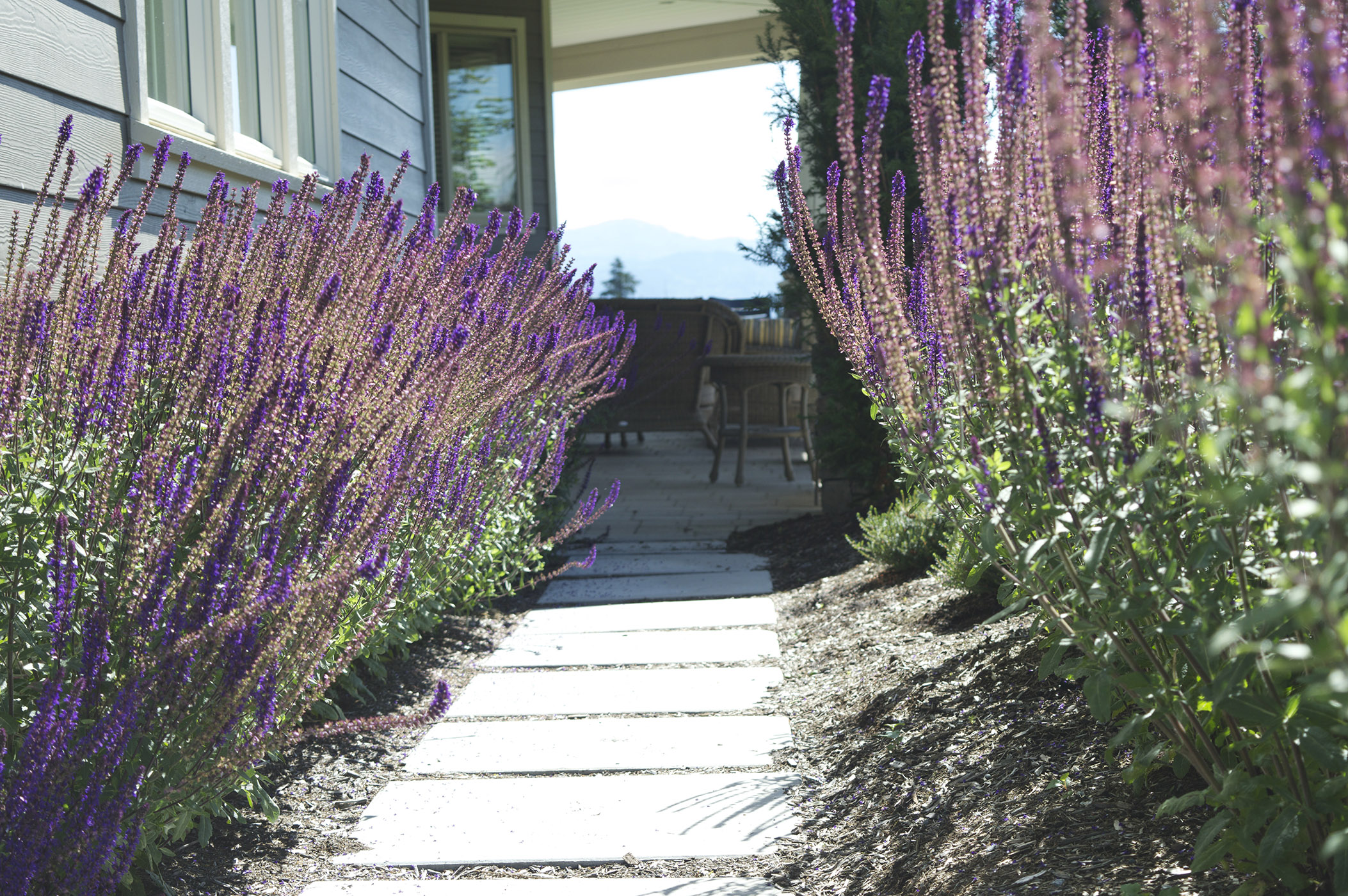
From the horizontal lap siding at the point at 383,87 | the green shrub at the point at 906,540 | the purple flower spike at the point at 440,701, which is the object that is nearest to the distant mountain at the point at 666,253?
the horizontal lap siding at the point at 383,87

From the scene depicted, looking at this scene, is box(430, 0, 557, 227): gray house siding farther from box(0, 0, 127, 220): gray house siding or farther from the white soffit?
box(0, 0, 127, 220): gray house siding

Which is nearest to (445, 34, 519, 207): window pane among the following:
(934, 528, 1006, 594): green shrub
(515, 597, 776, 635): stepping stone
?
(515, 597, 776, 635): stepping stone

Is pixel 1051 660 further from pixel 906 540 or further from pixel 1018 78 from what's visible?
pixel 906 540

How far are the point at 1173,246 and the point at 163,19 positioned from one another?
3340mm

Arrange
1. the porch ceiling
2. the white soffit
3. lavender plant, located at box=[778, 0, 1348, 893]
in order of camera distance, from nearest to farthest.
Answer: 1. lavender plant, located at box=[778, 0, 1348, 893]
2. the white soffit
3. the porch ceiling

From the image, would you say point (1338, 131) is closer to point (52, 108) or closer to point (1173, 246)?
point (1173, 246)

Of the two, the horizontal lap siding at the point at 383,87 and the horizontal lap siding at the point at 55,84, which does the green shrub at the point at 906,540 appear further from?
the horizontal lap siding at the point at 383,87

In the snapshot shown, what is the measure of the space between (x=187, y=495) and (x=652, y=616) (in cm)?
268

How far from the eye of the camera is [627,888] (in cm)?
196

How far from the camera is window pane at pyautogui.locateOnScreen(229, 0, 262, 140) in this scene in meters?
4.00

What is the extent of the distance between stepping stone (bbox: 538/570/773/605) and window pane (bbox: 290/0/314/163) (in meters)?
2.24

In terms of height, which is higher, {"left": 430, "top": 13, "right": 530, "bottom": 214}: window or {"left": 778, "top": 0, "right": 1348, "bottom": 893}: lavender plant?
{"left": 430, "top": 13, "right": 530, "bottom": 214}: window

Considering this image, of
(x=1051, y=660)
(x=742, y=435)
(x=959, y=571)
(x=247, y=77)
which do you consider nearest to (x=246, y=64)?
(x=247, y=77)

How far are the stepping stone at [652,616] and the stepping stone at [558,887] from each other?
75.2 inches
